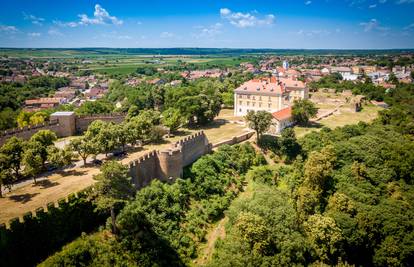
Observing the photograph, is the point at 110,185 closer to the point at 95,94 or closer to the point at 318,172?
the point at 318,172

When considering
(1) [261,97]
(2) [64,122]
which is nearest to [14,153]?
(2) [64,122]

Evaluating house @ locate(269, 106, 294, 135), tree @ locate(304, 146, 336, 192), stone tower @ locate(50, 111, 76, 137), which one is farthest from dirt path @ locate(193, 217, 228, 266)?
stone tower @ locate(50, 111, 76, 137)

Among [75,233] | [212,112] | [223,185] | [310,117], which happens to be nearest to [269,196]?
[223,185]

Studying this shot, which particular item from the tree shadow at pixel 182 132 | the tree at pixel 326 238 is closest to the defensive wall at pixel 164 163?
the tree shadow at pixel 182 132

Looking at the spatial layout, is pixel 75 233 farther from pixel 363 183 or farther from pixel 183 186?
pixel 363 183

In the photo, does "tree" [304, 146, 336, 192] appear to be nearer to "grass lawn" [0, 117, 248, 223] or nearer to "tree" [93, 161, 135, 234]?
"grass lawn" [0, 117, 248, 223]

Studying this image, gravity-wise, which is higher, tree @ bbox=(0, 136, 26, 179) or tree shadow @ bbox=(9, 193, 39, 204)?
tree @ bbox=(0, 136, 26, 179)

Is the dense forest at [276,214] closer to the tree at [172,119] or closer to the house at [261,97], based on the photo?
the tree at [172,119]
